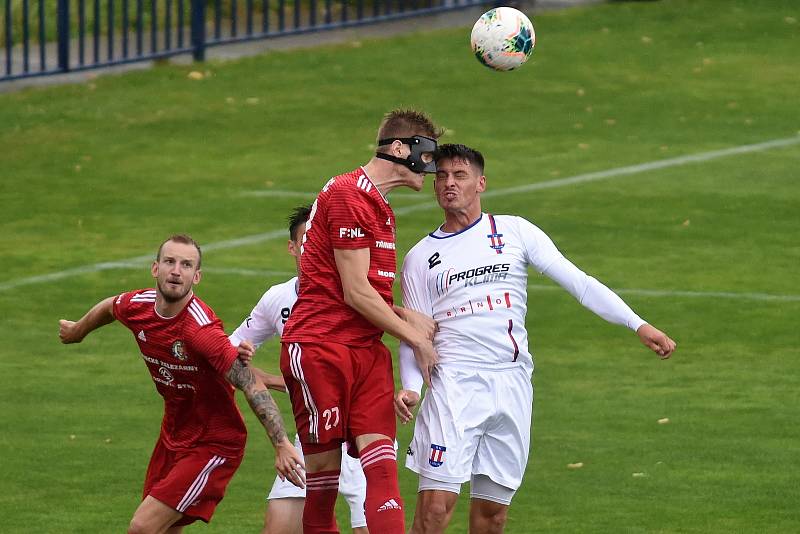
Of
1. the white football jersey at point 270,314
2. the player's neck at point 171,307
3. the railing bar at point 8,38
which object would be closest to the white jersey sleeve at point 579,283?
the white football jersey at point 270,314

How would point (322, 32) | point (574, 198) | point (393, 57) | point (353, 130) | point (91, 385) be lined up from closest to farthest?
point (91, 385) < point (574, 198) < point (353, 130) < point (393, 57) < point (322, 32)

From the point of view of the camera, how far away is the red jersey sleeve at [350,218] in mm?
8633

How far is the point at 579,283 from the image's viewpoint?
9.12 m

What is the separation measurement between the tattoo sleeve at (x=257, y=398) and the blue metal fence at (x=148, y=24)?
14.7m

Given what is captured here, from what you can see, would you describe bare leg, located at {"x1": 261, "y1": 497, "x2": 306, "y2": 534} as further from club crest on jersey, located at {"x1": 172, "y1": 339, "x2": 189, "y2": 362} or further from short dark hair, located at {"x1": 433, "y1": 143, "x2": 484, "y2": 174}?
short dark hair, located at {"x1": 433, "y1": 143, "x2": 484, "y2": 174}

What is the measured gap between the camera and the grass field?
11.5m

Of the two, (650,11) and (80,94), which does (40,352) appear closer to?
(80,94)

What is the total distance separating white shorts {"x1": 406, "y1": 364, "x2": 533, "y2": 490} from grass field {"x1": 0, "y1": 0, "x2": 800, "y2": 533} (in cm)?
135

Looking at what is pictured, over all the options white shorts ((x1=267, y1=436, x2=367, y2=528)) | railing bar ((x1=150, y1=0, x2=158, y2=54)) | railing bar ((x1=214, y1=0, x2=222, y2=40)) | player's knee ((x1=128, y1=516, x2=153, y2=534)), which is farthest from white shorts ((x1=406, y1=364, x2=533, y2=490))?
railing bar ((x1=214, y1=0, x2=222, y2=40))

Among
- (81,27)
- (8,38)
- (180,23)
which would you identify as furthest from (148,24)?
(8,38)

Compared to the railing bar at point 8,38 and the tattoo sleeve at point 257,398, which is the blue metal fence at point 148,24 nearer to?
the railing bar at point 8,38

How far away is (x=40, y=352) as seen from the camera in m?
14.8

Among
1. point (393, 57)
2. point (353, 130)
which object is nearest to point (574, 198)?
point (353, 130)

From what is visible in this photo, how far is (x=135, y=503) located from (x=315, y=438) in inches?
103
